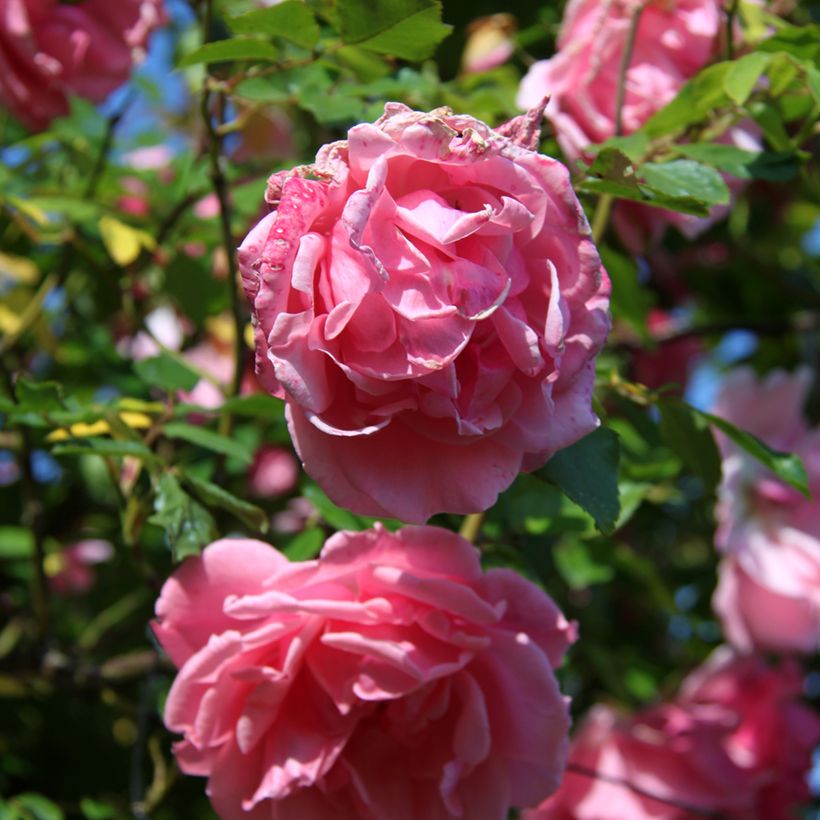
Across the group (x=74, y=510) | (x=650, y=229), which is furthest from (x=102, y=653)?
(x=650, y=229)

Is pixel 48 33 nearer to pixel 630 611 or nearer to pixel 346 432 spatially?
pixel 346 432

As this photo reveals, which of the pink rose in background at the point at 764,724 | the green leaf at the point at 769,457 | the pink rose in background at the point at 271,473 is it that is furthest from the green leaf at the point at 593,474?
the pink rose in background at the point at 271,473

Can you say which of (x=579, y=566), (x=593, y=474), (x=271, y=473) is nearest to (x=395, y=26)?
(x=593, y=474)

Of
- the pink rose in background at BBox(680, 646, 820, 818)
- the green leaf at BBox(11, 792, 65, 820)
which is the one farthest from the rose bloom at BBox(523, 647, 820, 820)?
the green leaf at BBox(11, 792, 65, 820)

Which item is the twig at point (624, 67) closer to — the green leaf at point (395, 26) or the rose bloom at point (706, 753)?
the green leaf at point (395, 26)

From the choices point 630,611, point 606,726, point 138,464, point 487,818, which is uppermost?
point 138,464

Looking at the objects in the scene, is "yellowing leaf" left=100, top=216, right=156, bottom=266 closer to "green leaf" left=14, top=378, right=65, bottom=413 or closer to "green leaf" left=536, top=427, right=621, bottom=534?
"green leaf" left=14, top=378, right=65, bottom=413
